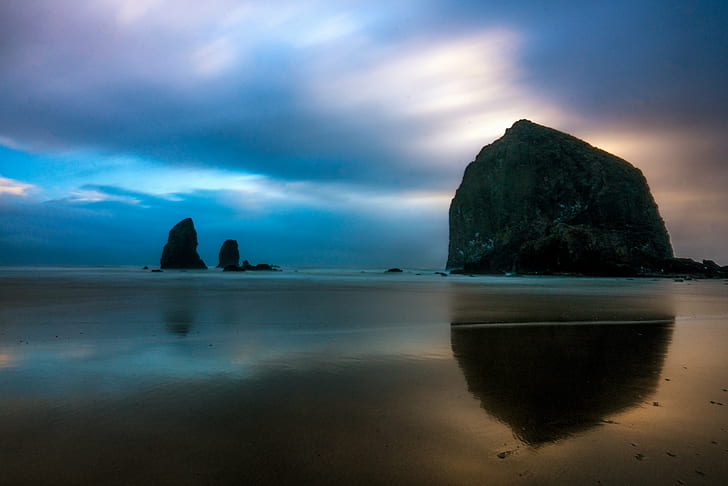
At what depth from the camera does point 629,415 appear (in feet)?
A: 15.1

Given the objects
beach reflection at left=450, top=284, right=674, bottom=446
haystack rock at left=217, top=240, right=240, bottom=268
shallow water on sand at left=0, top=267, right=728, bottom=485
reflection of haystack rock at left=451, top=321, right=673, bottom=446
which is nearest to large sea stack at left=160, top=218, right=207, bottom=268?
haystack rock at left=217, top=240, right=240, bottom=268

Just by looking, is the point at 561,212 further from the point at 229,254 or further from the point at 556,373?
the point at 229,254

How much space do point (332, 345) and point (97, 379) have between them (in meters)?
4.52

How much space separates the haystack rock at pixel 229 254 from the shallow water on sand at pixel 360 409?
177409 millimetres

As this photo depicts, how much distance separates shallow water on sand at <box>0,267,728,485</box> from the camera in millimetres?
3275

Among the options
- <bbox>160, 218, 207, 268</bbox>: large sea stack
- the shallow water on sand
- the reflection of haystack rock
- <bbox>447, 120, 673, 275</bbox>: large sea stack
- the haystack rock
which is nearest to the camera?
the shallow water on sand

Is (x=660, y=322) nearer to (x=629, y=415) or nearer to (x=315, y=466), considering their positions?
(x=629, y=415)

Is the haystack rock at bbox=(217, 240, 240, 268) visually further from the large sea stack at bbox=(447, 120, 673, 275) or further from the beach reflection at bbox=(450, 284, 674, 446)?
the beach reflection at bbox=(450, 284, 674, 446)

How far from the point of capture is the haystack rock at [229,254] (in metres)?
178

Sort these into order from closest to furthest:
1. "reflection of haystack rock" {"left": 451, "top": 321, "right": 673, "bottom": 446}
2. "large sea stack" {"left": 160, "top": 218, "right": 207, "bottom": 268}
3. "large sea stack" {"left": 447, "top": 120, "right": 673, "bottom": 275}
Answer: "reflection of haystack rock" {"left": 451, "top": 321, "right": 673, "bottom": 446} → "large sea stack" {"left": 447, "top": 120, "right": 673, "bottom": 275} → "large sea stack" {"left": 160, "top": 218, "right": 207, "bottom": 268}

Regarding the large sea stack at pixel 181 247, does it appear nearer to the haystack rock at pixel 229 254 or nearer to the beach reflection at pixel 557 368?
the haystack rock at pixel 229 254

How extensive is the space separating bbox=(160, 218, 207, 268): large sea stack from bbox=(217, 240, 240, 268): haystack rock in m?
35.1

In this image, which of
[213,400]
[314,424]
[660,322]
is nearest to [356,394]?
[314,424]

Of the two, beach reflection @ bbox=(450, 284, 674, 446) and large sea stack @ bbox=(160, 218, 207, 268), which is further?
large sea stack @ bbox=(160, 218, 207, 268)
